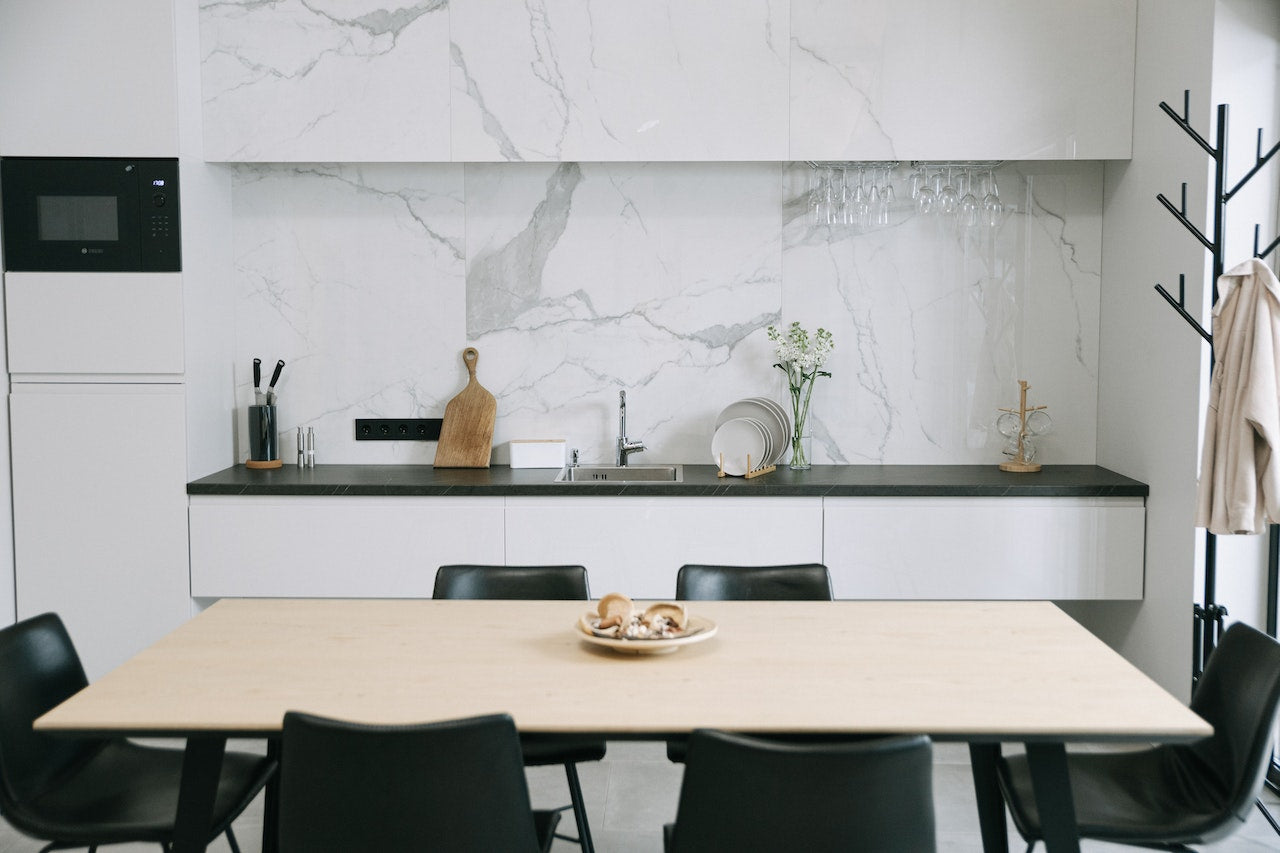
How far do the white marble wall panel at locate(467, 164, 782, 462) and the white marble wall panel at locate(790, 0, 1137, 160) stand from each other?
18.0 inches

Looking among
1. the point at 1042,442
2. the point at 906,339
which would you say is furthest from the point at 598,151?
the point at 1042,442

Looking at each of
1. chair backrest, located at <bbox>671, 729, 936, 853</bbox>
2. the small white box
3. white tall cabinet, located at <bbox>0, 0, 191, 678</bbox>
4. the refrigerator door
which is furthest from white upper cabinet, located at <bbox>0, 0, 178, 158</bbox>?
chair backrest, located at <bbox>671, 729, 936, 853</bbox>

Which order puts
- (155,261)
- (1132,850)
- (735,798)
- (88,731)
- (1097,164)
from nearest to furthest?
(735,798) < (88,731) < (1132,850) < (155,261) < (1097,164)

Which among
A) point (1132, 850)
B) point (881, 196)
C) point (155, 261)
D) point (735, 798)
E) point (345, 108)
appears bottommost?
point (1132, 850)

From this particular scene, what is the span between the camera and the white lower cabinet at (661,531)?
3883 millimetres

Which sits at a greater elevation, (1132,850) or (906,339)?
(906,339)

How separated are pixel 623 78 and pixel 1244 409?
7.66ft

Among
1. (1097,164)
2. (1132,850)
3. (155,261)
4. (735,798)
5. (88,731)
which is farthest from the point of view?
(1097,164)

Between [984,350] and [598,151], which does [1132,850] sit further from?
[598,151]

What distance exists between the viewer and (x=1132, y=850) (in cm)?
303

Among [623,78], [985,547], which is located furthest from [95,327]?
[985,547]

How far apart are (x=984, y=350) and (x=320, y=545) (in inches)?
105

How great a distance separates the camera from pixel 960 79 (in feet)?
13.0

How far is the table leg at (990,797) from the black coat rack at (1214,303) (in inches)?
37.6
